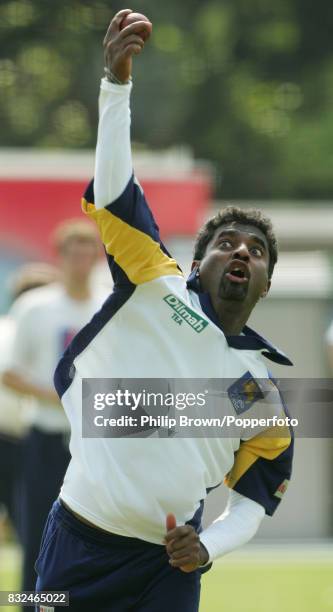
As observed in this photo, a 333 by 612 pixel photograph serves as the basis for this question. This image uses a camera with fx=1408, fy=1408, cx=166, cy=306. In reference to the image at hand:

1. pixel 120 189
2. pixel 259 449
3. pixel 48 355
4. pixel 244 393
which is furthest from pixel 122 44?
pixel 48 355

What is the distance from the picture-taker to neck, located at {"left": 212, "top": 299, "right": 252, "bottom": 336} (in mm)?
4078

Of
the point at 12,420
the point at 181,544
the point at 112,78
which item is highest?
the point at 112,78

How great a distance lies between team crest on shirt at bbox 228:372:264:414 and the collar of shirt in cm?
9

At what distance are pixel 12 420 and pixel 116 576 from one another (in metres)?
4.04

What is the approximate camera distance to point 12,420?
7973 mm

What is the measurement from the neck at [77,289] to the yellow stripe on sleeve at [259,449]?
302 cm

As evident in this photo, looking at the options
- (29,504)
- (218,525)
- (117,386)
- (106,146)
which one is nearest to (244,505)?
(218,525)

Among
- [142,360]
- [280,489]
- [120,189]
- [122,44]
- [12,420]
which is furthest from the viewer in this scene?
[12,420]

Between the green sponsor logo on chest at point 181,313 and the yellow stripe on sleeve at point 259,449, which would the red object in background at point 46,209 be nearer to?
the yellow stripe on sleeve at point 259,449

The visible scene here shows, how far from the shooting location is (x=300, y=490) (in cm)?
1127

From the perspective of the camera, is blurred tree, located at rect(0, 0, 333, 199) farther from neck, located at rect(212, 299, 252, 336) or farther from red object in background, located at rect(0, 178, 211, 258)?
neck, located at rect(212, 299, 252, 336)

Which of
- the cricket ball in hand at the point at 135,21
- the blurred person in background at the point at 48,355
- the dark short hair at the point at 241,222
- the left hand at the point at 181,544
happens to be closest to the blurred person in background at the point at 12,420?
the blurred person in background at the point at 48,355

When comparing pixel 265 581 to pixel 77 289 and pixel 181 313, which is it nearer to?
pixel 77 289

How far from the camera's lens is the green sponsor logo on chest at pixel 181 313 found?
13.0 feet
